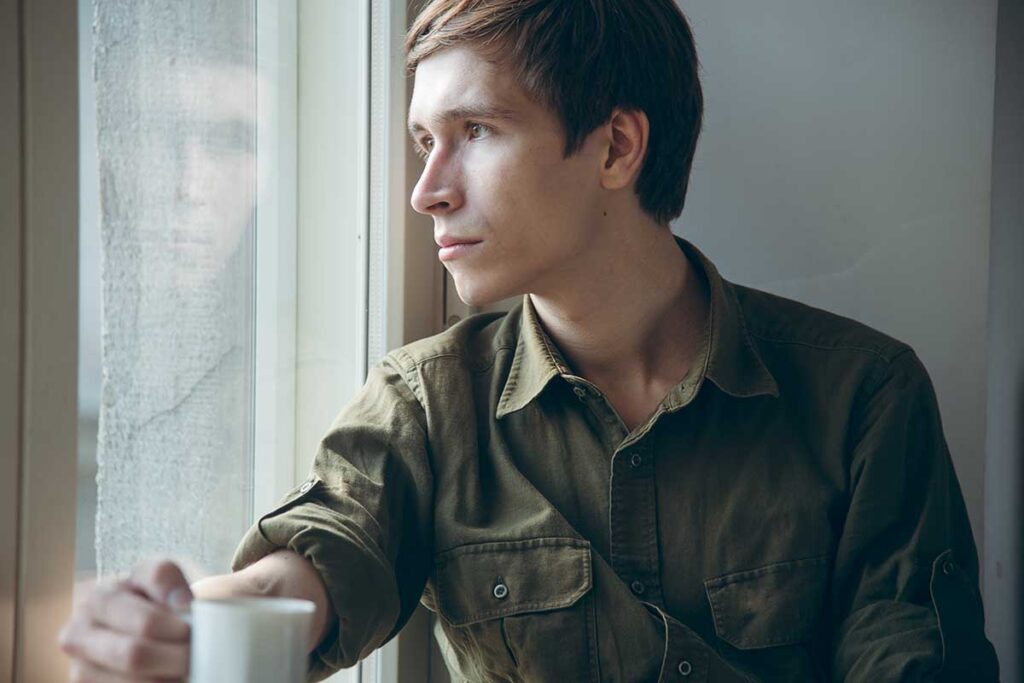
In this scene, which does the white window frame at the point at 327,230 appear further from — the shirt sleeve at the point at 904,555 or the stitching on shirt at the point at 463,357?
the shirt sleeve at the point at 904,555

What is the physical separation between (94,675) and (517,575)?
22.8 inches

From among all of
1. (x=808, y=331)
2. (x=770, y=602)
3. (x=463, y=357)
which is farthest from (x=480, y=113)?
(x=770, y=602)

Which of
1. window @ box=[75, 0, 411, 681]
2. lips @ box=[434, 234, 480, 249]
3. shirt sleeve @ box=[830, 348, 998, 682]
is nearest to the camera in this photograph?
window @ box=[75, 0, 411, 681]

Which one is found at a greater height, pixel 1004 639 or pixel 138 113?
pixel 138 113

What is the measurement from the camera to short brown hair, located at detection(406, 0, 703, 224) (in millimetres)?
1269

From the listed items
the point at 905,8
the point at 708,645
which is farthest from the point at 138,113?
the point at 905,8

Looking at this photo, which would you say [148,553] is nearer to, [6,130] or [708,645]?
[6,130]

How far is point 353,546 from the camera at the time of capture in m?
1.03

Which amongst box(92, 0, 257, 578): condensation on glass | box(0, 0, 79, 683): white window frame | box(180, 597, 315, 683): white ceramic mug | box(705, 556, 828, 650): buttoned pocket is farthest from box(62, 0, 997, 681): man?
box(180, 597, 315, 683): white ceramic mug

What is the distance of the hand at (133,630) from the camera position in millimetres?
711

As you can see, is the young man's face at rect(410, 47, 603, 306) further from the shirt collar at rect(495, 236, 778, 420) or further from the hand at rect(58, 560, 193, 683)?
the hand at rect(58, 560, 193, 683)

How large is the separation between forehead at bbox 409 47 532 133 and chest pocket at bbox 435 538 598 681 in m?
0.54

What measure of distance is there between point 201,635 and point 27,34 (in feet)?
1.66

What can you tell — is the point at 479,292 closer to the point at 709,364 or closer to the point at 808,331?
the point at 709,364
